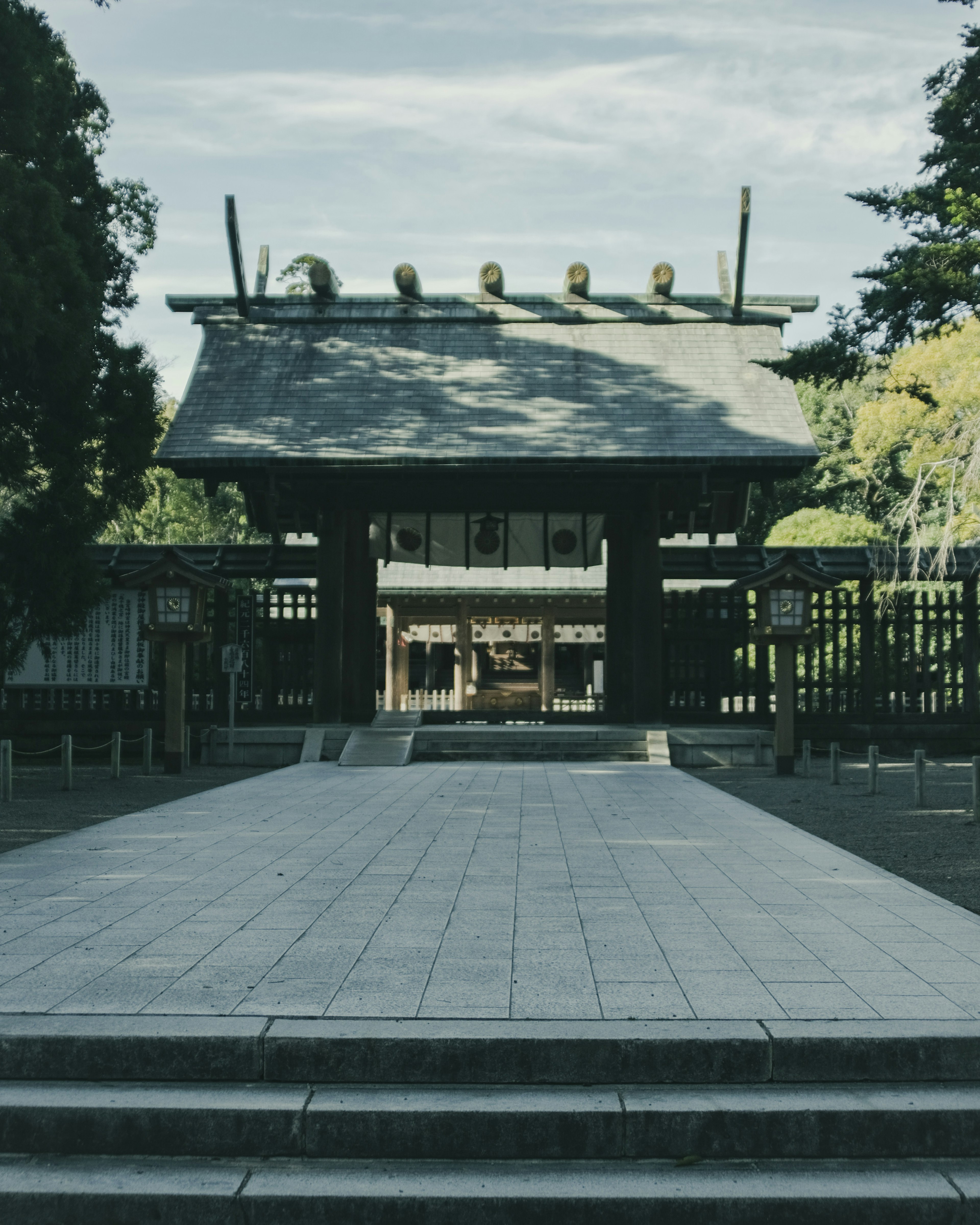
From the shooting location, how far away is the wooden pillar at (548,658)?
849 inches

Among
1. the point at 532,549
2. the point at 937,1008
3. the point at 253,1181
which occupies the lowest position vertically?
the point at 253,1181

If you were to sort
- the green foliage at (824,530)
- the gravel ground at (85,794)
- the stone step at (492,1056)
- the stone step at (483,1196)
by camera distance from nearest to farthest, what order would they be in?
the stone step at (483,1196), the stone step at (492,1056), the gravel ground at (85,794), the green foliage at (824,530)

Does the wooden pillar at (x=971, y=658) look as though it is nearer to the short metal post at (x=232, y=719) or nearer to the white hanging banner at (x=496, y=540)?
the white hanging banner at (x=496, y=540)

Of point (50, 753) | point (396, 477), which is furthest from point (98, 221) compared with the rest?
point (50, 753)

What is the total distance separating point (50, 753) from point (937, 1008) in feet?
47.0

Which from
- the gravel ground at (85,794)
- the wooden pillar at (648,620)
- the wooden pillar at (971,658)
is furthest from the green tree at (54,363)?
the wooden pillar at (971,658)

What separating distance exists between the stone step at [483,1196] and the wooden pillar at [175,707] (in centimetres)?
1054

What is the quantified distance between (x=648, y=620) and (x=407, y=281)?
6.85 metres

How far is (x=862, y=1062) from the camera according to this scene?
349 centimetres

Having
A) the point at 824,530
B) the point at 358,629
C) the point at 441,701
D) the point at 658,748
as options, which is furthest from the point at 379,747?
the point at 824,530

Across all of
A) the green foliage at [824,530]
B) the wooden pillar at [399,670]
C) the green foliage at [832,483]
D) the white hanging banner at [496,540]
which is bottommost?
the wooden pillar at [399,670]

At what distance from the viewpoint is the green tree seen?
10.7m

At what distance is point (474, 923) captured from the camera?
5047mm

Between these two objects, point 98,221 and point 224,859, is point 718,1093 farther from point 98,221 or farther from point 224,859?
point 98,221
